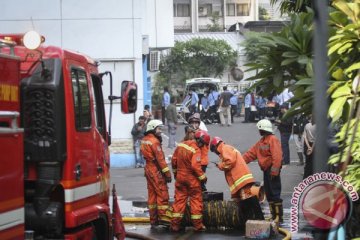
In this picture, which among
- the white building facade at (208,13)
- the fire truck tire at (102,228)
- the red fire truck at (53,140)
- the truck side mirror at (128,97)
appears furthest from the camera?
the white building facade at (208,13)

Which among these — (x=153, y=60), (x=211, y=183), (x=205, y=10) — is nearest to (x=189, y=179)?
(x=211, y=183)

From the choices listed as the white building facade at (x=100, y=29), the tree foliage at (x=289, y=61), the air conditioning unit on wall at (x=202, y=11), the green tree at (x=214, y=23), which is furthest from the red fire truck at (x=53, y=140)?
the air conditioning unit on wall at (x=202, y=11)

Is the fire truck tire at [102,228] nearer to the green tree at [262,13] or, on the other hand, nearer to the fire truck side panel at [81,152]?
the fire truck side panel at [81,152]

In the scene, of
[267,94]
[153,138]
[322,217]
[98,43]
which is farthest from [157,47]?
[322,217]

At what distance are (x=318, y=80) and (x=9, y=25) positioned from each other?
16.4 metres

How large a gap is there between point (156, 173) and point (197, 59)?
1754 inches

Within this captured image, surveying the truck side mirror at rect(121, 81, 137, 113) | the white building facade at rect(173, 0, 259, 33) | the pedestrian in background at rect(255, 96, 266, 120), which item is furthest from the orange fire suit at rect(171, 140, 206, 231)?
the white building facade at rect(173, 0, 259, 33)

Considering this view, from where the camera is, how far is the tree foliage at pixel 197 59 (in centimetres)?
5449

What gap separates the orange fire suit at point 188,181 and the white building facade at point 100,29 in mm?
7940

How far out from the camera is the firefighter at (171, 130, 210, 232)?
11.0 meters

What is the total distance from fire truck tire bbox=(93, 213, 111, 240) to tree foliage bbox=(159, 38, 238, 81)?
45.6m

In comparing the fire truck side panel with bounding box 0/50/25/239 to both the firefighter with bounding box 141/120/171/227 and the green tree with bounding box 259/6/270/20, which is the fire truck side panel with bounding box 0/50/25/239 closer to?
the firefighter with bounding box 141/120/171/227

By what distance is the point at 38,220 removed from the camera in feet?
21.5

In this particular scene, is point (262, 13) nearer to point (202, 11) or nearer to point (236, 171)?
point (202, 11)
